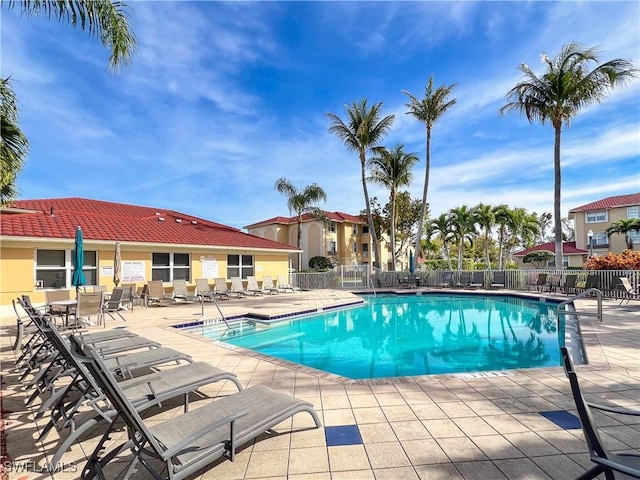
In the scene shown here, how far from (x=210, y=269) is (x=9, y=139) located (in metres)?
10.1

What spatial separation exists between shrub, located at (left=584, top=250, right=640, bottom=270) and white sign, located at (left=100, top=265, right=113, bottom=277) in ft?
72.5

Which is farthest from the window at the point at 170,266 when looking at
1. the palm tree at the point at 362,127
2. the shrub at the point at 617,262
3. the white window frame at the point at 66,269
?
the shrub at the point at 617,262

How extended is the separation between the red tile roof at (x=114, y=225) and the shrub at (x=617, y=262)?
16.4 m

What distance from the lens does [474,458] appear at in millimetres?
2684

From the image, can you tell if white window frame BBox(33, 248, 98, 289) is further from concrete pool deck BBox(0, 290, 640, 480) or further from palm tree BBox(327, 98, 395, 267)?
palm tree BBox(327, 98, 395, 267)

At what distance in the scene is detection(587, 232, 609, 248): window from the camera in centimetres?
3369

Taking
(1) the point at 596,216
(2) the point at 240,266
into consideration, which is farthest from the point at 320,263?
(1) the point at 596,216

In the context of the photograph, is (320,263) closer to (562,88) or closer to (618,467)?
(562,88)

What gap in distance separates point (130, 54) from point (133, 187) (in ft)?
71.1

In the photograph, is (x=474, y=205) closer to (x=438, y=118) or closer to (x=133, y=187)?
(x=438, y=118)

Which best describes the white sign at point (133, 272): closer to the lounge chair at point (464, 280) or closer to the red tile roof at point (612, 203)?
the lounge chair at point (464, 280)

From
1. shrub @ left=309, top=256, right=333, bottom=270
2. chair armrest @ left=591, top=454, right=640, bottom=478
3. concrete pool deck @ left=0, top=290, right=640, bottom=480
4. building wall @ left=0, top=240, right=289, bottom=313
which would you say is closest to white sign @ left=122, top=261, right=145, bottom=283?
building wall @ left=0, top=240, right=289, bottom=313

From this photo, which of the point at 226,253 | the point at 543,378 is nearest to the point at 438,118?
the point at 226,253

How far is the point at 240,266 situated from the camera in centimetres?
1933
